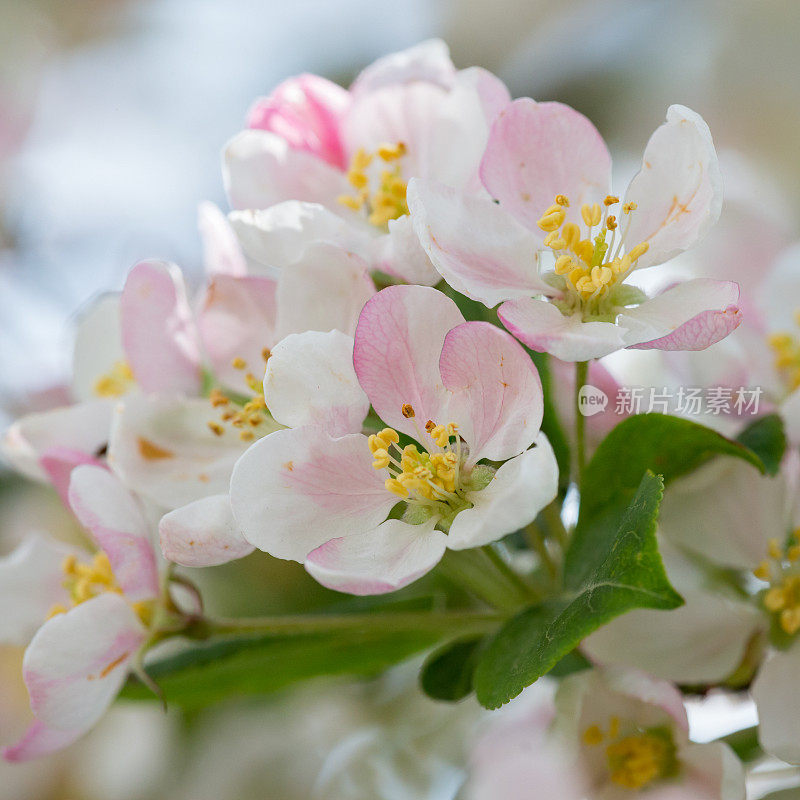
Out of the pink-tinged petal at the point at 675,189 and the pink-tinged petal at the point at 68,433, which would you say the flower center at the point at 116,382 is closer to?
the pink-tinged petal at the point at 68,433

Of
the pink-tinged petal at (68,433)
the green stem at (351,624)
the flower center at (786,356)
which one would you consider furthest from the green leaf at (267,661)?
the flower center at (786,356)

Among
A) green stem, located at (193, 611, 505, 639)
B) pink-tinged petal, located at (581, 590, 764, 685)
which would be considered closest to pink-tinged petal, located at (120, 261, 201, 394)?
green stem, located at (193, 611, 505, 639)

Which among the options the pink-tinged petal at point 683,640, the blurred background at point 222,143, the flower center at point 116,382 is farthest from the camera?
the blurred background at point 222,143

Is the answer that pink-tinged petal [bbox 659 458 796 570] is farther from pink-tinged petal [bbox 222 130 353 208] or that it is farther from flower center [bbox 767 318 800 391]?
pink-tinged petal [bbox 222 130 353 208]

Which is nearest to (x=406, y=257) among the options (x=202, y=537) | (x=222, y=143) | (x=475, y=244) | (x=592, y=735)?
(x=475, y=244)

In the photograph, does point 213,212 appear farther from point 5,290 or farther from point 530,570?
point 5,290

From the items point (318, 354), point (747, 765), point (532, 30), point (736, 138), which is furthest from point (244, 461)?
point (532, 30)

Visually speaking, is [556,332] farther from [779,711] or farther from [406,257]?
[779,711]
